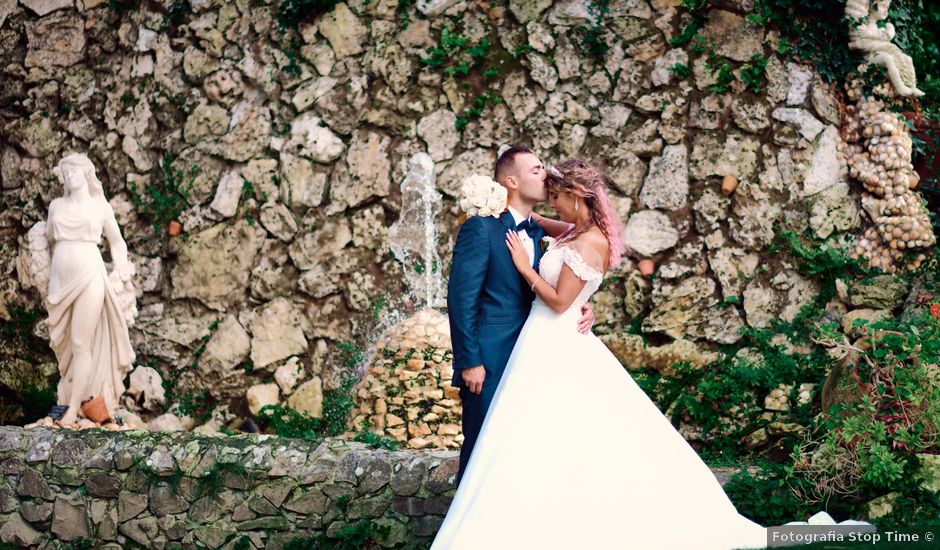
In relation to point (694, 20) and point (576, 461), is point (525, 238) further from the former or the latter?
point (694, 20)

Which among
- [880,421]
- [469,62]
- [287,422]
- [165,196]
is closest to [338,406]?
[287,422]

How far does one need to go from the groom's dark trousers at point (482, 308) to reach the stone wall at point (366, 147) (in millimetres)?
3357

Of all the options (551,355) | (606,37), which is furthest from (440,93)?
(551,355)

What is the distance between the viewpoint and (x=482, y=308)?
17.3 ft

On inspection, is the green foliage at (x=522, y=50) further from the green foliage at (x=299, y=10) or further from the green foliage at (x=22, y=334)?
the green foliage at (x=22, y=334)

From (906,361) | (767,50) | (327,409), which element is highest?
(767,50)

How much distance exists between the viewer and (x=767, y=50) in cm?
866

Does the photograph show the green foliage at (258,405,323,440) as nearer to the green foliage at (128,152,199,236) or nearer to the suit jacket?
the green foliage at (128,152,199,236)

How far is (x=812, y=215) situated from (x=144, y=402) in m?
5.70

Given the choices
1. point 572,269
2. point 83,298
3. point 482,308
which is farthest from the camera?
point 83,298

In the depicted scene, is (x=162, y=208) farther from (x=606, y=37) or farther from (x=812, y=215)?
(x=812, y=215)

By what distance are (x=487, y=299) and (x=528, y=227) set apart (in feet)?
1.49

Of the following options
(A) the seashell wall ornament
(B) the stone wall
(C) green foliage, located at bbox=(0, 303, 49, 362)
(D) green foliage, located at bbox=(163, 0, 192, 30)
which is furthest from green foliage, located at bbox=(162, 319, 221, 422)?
(A) the seashell wall ornament

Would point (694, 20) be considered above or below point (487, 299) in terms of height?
above
